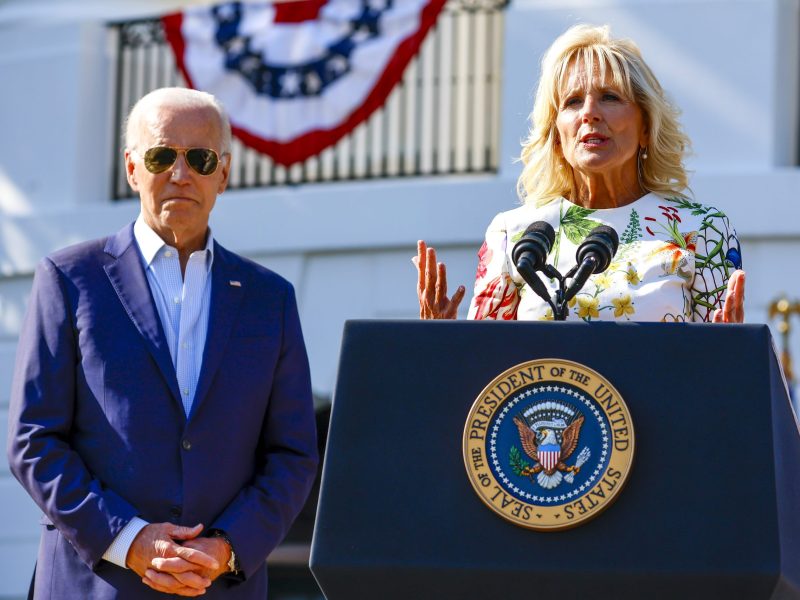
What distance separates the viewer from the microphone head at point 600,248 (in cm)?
307

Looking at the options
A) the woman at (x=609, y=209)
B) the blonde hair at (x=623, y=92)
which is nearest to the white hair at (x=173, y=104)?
the woman at (x=609, y=209)

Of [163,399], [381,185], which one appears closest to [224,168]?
[163,399]

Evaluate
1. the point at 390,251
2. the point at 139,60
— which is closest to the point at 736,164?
the point at 390,251

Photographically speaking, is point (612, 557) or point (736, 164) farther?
point (736, 164)

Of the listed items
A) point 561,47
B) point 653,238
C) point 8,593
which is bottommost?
point 8,593

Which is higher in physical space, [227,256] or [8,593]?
[227,256]

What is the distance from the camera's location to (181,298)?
144 inches

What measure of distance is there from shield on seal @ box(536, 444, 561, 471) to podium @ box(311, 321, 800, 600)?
0.11 metres

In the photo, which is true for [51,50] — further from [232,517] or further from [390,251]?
[232,517]

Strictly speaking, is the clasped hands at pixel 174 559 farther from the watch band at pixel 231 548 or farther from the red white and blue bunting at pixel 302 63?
the red white and blue bunting at pixel 302 63

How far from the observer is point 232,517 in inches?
137

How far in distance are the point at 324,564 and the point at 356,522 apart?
0.09m

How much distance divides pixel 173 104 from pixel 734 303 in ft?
4.28

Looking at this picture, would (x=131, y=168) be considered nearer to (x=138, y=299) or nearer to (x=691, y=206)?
(x=138, y=299)
